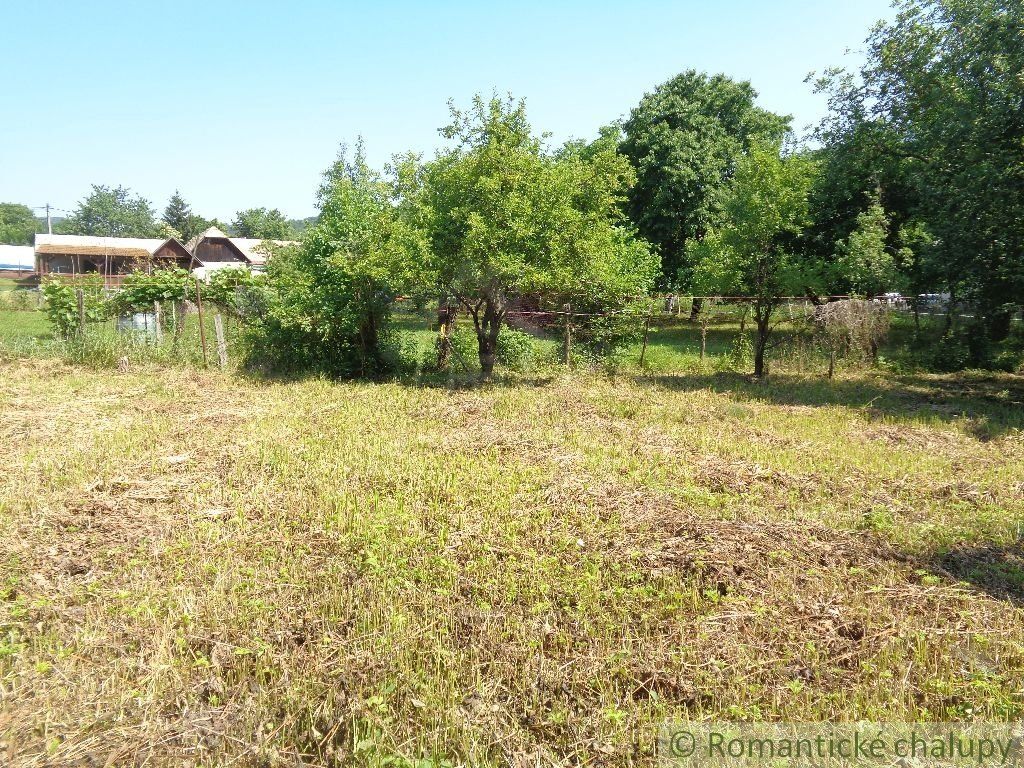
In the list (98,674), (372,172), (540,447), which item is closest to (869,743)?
(98,674)

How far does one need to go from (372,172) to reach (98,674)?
40.6 ft

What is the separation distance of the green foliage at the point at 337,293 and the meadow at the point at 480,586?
4.76 m

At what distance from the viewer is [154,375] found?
13758mm

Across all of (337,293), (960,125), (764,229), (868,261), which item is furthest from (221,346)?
(868,261)

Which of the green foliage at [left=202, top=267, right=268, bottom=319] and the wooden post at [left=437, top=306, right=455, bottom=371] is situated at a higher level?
the green foliage at [left=202, top=267, right=268, bottom=319]

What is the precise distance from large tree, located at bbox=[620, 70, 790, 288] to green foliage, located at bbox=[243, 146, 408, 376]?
49.8 feet

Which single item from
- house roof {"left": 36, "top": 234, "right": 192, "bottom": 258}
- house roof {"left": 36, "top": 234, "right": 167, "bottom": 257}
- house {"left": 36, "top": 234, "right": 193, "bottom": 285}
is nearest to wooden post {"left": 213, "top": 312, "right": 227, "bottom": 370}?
house roof {"left": 36, "top": 234, "right": 192, "bottom": 258}

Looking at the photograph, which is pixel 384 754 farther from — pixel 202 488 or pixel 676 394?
pixel 676 394

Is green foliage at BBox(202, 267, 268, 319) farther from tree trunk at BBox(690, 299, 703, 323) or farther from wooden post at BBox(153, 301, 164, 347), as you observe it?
tree trunk at BBox(690, 299, 703, 323)

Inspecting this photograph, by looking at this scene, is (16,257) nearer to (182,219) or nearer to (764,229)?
(182,219)

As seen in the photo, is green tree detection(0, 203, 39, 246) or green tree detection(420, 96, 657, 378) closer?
green tree detection(420, 96, 657, 378)

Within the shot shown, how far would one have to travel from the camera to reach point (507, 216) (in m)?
12.5

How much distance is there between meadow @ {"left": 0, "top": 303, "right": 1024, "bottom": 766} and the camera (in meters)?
3.45

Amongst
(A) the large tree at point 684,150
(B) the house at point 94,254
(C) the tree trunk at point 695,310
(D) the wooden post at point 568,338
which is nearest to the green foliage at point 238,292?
(D) the wooden post at point 568,338
